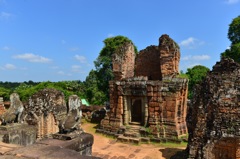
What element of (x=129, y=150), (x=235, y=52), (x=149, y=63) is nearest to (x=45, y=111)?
(x=129, y=150)

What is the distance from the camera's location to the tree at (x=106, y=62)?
31.1m

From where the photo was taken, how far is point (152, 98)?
14320 millimetres

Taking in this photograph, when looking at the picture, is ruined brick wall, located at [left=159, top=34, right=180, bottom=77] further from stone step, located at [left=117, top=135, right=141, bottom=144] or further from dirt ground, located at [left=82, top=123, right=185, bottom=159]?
dirt ground, located at [left=82, top=123, right=185, bottom=159]

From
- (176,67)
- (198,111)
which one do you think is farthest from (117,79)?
(198,111)

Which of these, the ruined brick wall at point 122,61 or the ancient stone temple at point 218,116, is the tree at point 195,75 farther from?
the ancient stone temple at point 218,116

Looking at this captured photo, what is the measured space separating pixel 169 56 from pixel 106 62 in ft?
54.5

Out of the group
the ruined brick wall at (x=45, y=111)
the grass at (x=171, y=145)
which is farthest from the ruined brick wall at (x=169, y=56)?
the ruined brick wall at (x=45, y=111)

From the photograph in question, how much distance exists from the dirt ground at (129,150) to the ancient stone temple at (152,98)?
104cm

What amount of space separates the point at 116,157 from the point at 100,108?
969cm

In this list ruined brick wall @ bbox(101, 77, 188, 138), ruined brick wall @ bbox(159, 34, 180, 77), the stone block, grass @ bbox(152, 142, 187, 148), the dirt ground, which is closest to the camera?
the stone block

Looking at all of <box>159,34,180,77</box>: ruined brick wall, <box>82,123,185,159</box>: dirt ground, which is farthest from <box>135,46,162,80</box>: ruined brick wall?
<box>82,123,185,159</box>: dirt ground

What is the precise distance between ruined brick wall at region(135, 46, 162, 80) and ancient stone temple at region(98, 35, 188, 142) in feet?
6.41

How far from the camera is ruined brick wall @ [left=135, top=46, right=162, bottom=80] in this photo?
18891 mm

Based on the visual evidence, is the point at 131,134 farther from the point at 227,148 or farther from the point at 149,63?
the point at 149,63
